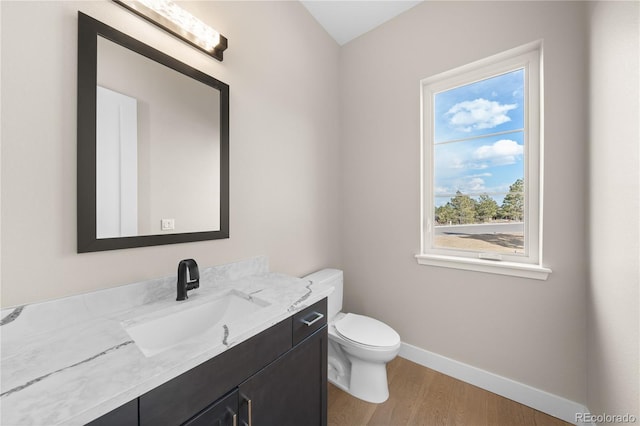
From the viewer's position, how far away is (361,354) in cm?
149

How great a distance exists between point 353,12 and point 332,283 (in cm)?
212

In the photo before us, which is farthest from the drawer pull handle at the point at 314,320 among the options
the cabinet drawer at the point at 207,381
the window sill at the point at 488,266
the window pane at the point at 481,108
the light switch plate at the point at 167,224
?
the window pane at the point at 481,108

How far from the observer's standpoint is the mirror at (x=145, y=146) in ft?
2.88

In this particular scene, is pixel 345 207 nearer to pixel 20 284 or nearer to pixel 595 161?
pixel 595 161

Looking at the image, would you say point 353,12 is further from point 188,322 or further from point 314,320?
point 188,322

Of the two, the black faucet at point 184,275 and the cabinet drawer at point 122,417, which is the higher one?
the black faucet at point 184,275

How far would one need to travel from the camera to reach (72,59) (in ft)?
2.78

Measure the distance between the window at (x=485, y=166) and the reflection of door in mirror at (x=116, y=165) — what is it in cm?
181

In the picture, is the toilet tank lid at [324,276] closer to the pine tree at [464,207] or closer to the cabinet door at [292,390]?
the cabinet door at [292,390]

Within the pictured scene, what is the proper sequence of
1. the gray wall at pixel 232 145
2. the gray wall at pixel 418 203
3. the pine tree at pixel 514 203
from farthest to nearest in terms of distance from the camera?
the pine tree at pixel 514 203 < the gray wall at pixel 418 203 < the gray wall at pixel 232 145

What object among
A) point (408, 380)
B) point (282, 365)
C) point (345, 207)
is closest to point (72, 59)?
point (282, 365)

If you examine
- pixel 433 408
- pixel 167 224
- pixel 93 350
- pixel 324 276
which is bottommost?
pixel 433 408

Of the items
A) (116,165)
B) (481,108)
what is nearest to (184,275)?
(116,165)

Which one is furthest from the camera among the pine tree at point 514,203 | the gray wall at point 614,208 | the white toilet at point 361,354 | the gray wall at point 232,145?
the pine tree at point 514,203
